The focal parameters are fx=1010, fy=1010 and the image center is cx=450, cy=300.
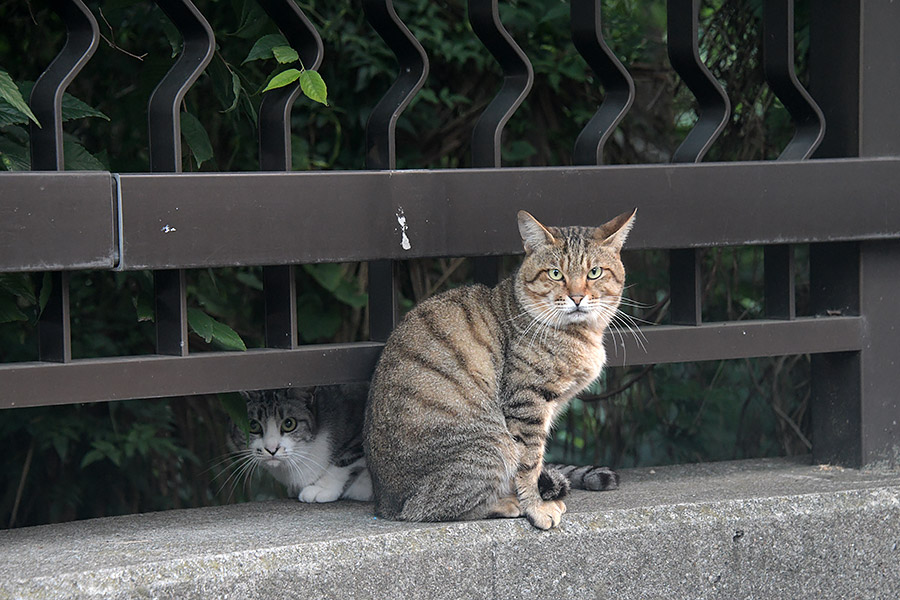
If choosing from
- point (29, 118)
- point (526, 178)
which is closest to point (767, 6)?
point (526, 178)

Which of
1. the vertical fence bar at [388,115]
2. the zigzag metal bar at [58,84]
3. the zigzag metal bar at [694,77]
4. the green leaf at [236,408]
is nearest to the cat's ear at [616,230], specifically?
the zigzag metal bar at [694,77]

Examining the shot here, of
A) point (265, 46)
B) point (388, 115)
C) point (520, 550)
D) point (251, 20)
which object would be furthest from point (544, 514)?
point (251, 20)

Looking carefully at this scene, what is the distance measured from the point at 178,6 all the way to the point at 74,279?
54.7 inches

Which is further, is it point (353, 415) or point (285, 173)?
point (353, 415)

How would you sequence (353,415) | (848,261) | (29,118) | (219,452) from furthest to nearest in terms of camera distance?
→ (219,452) → (353,415) → (848,261) → (29,118)

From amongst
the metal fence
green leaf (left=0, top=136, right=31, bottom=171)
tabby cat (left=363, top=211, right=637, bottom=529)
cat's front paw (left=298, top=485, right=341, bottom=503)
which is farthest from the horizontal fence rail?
cat's front paw (left=298, top=485, right=341, bottom=503)

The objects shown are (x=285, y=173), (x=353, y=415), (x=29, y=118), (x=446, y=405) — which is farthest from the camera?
(x=353, y=415)

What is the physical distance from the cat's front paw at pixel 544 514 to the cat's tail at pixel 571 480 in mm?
166

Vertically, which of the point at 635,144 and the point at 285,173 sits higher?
the point at 635,144

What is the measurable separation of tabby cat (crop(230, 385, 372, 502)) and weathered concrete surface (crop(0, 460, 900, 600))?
38 cm

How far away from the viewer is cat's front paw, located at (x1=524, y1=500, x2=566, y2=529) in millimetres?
2445

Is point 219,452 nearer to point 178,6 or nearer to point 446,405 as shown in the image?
point 446,405

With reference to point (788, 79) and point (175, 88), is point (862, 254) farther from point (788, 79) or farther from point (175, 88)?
point (175, 88)

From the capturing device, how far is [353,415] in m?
3.32
